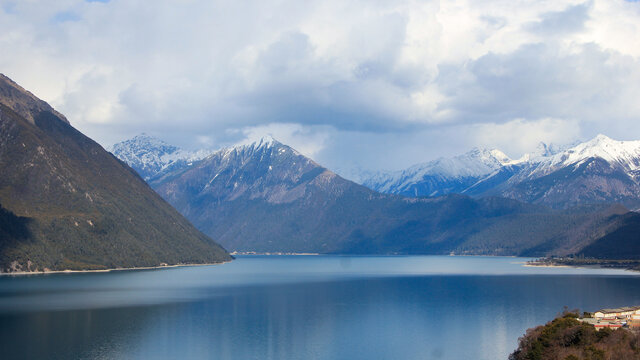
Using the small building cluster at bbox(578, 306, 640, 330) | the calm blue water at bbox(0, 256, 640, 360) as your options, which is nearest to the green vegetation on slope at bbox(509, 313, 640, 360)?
the small building cluster at bbox(578, 306, 640, 330)

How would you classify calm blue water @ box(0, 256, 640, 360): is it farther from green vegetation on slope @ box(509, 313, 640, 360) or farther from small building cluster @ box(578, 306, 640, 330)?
small building cluster @ box(578, 306, 640, 330)

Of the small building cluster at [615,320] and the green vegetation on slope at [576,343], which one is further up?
the small building cluster at [615,320]

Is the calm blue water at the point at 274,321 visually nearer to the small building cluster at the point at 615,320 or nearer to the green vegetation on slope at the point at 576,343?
the green vegetation on slope at the point at 576,343

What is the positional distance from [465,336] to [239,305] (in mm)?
59993

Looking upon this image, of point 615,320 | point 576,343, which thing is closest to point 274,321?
point 615,320

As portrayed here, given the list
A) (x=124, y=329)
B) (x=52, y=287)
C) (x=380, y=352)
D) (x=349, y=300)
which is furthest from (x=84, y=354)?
(x=52, y=287)

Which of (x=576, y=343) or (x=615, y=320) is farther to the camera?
(x=615, y=320)

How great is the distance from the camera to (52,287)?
191500mm

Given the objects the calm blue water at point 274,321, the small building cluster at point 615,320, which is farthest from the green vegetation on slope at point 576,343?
the calm blue water at point 274,321

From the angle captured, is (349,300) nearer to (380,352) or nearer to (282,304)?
(282,304)

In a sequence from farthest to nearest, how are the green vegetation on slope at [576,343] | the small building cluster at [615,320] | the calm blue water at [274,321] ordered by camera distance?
→ the calm blue water at [274,321], the small building cluster at [615,320], the green vegetation on slope at [576,343]

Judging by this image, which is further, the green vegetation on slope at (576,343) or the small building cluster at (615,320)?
the small building cluster at (615,320)

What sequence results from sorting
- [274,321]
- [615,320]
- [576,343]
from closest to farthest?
[576,343] < [615,320] < [274,321]

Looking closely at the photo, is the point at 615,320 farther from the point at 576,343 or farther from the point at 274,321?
the point at 274,321
